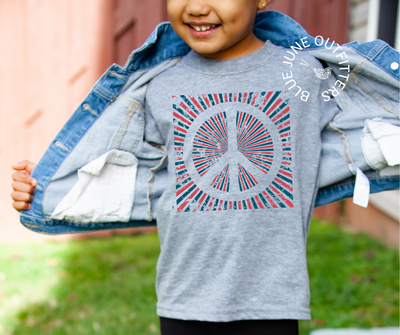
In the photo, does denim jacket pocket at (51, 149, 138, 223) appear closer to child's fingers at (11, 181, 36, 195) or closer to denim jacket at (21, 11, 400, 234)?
denim jacket at (21, 11, 400, 234)

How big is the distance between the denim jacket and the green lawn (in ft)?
4.22

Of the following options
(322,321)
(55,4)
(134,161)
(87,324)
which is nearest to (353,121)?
Answer: (134,161)

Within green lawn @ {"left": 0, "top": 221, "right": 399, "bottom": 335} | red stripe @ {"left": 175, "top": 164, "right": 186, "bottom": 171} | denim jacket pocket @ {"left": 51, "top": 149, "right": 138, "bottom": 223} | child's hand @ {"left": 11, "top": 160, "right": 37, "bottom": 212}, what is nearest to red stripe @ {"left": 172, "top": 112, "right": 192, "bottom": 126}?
red stripe @ {"left": 175, "top": 164, "right": 186, "bottom": 171}

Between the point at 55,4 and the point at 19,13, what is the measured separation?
340mm

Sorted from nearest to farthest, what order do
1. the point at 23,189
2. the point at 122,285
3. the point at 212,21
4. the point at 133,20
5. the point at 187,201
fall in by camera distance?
the point at 212,21
the point at 187,201
the point at 23,189
the point at 122,285
the point at 133,20

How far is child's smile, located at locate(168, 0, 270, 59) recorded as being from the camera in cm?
137

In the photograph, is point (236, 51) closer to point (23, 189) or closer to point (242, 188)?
point (242, 188)

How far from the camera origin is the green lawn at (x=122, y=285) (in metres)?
2.72

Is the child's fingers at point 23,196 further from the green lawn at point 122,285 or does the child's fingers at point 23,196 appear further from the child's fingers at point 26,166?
the green lawn at point 122,285

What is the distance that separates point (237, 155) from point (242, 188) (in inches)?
Answer: 4.5

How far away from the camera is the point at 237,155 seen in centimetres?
148

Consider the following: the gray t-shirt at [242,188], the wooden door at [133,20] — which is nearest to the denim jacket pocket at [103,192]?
the gray t-shirt at [242,188]

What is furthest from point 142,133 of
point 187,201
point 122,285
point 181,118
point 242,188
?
point 122,285

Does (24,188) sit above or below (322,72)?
below
